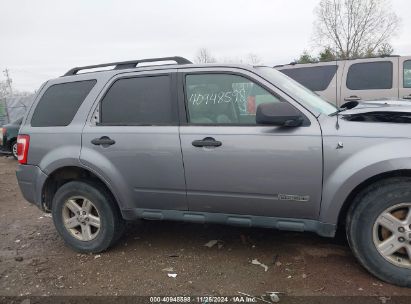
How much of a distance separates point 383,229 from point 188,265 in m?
1.76

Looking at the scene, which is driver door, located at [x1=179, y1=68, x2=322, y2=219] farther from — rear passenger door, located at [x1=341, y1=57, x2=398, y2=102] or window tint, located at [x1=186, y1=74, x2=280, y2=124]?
rear passenger door, located at [x1=341, y1=57, x2=398, y2=102]

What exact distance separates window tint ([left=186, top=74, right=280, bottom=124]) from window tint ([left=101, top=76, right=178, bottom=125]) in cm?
22

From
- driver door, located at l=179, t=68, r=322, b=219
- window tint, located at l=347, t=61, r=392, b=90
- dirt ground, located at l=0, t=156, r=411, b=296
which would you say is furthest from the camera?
window tint, located at l=347, t=61, r=392, b=90

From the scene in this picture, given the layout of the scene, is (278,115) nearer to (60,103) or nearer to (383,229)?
(383,229)

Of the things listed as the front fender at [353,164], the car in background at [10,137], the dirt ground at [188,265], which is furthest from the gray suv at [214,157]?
the car in background at [10,137]

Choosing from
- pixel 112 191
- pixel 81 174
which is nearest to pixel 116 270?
pixel 112 191

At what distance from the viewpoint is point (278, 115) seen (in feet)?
9.94

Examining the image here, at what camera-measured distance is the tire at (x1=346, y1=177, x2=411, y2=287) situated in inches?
114

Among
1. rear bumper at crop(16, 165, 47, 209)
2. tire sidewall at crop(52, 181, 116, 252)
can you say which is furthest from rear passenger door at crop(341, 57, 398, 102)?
rear bumper at crop(16, 165, 47, 209)

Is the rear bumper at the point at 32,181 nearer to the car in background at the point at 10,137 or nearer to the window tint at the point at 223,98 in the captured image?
the window tint at the point at 223,98

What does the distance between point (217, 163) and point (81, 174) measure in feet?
5.16

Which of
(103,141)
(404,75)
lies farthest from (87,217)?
(404,75)

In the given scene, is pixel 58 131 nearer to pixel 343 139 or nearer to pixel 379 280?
pixel 343 139

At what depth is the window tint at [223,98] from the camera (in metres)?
3.38
